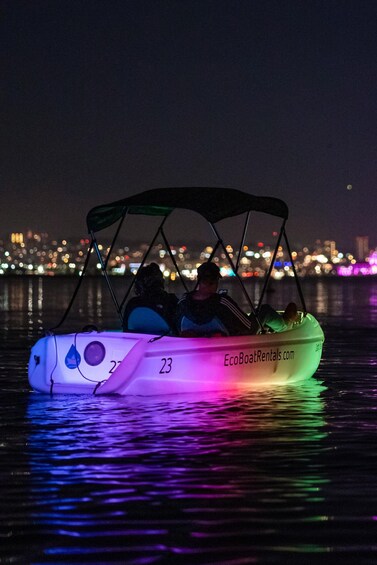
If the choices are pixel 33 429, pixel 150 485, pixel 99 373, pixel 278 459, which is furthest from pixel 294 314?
pixel 150 485

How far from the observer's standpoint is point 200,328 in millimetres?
15734

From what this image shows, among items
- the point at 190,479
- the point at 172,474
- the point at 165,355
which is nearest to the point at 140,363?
the point at 165,355

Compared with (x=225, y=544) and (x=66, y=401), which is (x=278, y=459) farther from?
(x=66, y=401)

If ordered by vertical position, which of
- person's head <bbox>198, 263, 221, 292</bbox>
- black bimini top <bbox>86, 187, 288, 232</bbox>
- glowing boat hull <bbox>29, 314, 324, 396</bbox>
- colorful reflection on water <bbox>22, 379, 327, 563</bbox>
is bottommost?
colorful reflection on water <bbox>22, 379, 327, 563</bbox>

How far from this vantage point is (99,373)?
15164mm

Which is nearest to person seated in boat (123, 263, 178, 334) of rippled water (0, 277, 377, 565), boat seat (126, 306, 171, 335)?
boat seat (126, 306, 171, 335)

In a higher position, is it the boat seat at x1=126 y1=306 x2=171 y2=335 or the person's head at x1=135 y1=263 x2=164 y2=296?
the person's head at x1=135 y1=263 x2=164 y2=296

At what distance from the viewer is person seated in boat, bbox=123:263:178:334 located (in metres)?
15.7

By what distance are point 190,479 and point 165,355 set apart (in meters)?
5.02

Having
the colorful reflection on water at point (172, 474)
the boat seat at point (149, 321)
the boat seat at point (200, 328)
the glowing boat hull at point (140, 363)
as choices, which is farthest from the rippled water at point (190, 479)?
the boat seat at point (149, 321)

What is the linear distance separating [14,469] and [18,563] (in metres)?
3.30

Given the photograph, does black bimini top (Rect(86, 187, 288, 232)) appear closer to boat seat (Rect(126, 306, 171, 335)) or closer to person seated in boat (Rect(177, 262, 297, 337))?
person seated in boat (Rect(177, 262, 297, 337))

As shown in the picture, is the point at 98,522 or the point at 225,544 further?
the point at 98,522

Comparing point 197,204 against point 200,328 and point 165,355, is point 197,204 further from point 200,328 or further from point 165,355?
point 165,355
